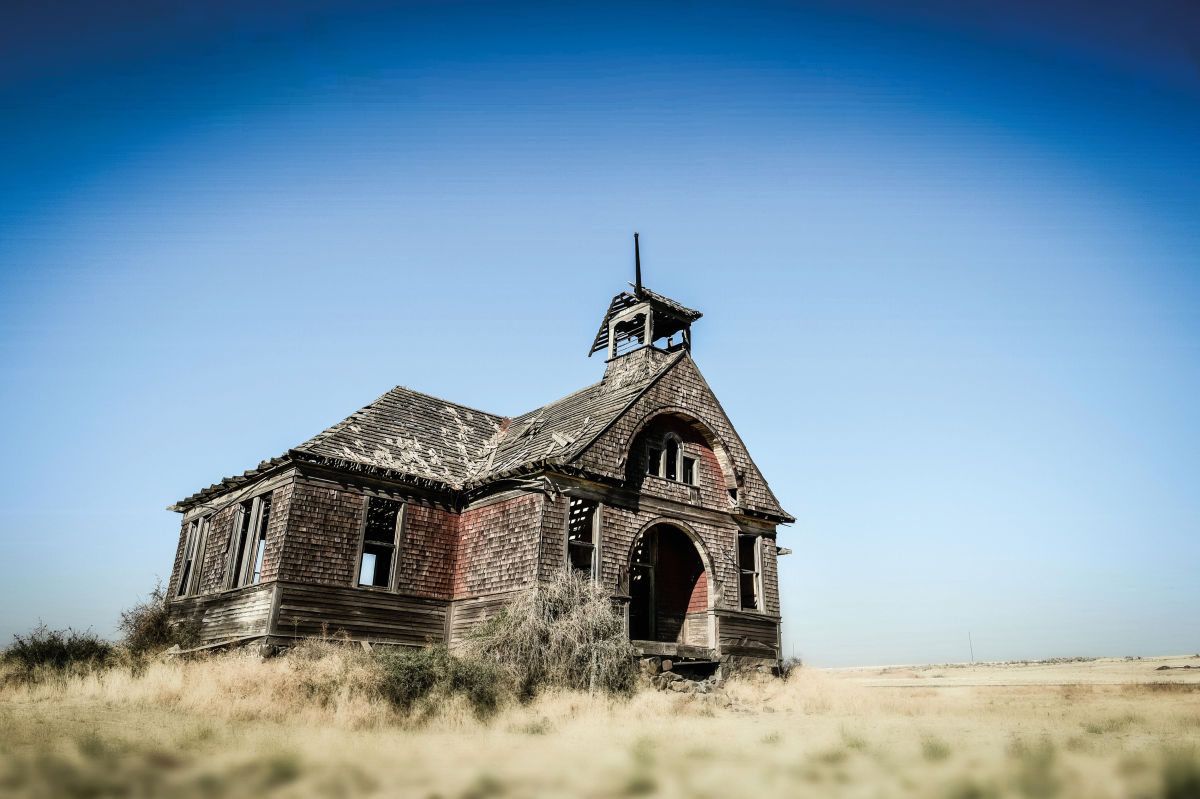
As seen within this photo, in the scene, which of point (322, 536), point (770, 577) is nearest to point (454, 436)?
point (322, 536)

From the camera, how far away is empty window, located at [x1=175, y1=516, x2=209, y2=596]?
22.5 meters

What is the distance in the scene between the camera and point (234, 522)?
2105 cm

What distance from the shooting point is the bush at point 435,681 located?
13.1 m

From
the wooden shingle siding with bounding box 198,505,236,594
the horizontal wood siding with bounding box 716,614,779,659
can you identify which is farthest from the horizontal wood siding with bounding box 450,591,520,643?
the wooden shingle siding with bounding box 198,505,236,594

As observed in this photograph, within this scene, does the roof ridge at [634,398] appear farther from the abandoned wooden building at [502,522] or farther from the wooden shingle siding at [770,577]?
the wooden shingle siding at [770,577]

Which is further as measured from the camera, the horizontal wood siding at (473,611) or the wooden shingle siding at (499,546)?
the horizontal wood siding at (473,611)

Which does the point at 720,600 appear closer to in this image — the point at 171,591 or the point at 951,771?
the point at 951,771

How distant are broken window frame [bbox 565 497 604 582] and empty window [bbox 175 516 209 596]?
38.3ft

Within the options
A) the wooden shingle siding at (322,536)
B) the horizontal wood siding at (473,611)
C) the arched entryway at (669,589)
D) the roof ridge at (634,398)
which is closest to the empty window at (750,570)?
the arched entryway at (669,589)

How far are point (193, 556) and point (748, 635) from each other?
17027mm

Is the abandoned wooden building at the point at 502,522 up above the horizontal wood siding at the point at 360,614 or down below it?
above

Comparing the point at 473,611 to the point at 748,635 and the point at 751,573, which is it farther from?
the point at 751,573

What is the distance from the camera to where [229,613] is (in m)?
19.3

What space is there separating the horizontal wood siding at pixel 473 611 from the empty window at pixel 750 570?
7474mm
